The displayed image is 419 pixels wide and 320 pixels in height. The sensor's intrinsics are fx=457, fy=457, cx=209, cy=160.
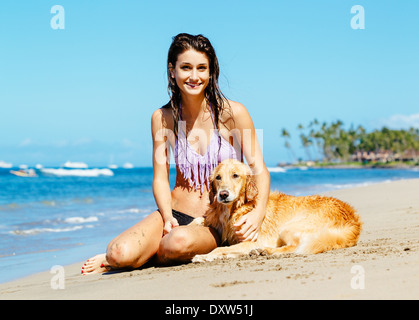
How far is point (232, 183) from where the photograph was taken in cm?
439

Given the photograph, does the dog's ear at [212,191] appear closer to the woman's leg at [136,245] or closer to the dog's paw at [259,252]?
the woman's leg at [136,245]

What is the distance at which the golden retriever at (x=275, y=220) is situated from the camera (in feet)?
14.2

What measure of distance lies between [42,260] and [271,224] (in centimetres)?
319

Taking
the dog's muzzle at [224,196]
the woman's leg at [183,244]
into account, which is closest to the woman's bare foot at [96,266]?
the woman's leg at [183,244]

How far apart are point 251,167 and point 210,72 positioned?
3.41 feet

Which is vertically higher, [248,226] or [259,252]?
[248,226]

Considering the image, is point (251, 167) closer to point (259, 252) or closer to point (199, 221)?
point (199, 221)

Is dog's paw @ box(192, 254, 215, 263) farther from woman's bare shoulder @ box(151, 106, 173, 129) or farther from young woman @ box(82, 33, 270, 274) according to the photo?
woman's bare shoulder @ box(151, 106, 173, 129)

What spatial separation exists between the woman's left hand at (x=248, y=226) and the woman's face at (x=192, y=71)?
51.1 inches

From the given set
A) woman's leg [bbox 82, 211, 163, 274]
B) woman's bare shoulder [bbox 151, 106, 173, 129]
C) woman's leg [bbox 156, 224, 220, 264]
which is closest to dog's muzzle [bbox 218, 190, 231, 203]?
Answer: woman's leg [bbox 156, 224, 220, 264]

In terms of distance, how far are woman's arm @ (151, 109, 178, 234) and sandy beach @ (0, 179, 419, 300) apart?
61 cm

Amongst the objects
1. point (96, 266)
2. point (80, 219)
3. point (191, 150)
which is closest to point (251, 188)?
point (191, 150)
